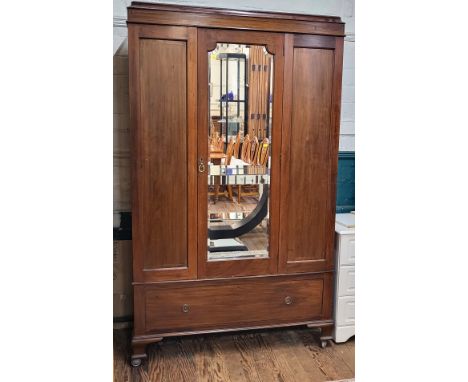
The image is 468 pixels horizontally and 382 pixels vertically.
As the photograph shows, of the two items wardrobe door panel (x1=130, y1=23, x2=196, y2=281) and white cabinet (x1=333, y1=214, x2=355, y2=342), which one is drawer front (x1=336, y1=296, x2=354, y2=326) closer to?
white cabinet (x1=333, y1=214, x2=355, y2=342)

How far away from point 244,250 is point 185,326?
525 mm

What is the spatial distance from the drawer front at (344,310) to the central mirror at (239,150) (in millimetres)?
572

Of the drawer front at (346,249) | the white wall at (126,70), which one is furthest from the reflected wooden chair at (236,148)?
the drawer front at (346,249)

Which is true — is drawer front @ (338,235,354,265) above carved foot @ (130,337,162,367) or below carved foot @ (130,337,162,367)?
above

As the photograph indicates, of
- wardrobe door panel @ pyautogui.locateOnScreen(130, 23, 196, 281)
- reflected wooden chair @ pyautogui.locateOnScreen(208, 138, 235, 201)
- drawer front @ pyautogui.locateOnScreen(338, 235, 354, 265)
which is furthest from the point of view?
drawer front @ pyautogui.locateOnScreen(338, 235, 354, 265)

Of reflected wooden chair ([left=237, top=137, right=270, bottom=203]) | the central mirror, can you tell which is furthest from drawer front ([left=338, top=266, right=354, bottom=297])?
reflected wooden chair ([left=237, top=137, right=270, bottom=203])

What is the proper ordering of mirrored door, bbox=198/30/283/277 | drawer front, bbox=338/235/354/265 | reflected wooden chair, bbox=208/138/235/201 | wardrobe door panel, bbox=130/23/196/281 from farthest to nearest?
drawer front, bbox=338/235/354/265 < reflected wooden chair, bbox=208/138/235/201 < mirrored door, bbox=198/30/283/277 < wardrobe door panel, bbox=130/23/196/281

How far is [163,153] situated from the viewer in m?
2.00

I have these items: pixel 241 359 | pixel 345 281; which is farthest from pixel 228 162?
pixel 241 359

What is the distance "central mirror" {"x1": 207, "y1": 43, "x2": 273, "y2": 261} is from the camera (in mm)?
2059

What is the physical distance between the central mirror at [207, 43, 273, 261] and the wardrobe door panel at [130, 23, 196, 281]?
0.41 feet

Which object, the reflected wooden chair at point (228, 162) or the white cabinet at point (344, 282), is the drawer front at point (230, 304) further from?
the reflected wooden chair at point (228, 162)

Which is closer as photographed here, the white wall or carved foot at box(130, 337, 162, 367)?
carved foot at box(130, 337, 162, 367)
